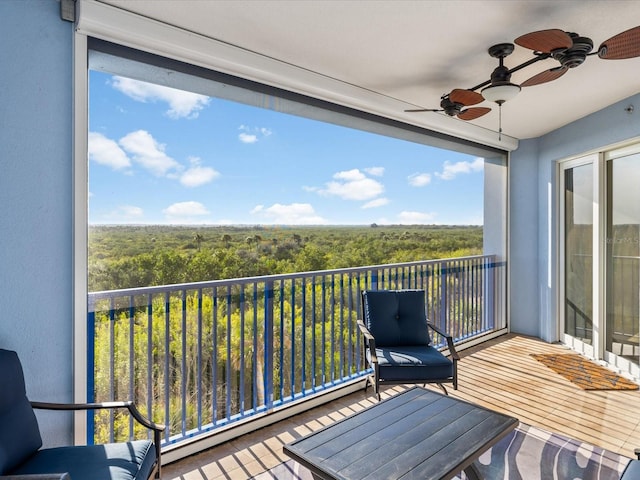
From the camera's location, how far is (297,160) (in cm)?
947

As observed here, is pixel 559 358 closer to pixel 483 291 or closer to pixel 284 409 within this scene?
pixel 483 291

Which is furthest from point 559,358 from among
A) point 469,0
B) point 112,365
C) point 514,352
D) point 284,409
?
point 112,365

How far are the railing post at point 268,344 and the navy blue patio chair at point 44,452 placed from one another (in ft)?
3.74

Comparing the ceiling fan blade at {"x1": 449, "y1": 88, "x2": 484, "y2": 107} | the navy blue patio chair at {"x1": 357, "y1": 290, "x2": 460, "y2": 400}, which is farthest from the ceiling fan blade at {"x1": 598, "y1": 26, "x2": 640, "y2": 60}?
the navy blue patio chair at {"x1": 357, "y1": 290, "x2": 460, "y2": 400}

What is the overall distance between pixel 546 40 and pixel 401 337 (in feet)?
7.82

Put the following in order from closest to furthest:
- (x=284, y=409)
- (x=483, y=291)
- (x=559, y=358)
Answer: (x=284, y=409) → (x=559, y=358) → (x=483, y=291)

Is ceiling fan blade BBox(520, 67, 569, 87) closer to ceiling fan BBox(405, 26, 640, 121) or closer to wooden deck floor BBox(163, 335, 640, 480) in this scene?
ceiling fan BBox(405, 26, 640, 121)

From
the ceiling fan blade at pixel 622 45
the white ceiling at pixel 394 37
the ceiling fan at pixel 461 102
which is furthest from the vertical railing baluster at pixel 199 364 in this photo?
the ceiling fan blade at pixel 622 45

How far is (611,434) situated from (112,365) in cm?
336

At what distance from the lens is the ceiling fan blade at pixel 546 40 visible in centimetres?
188

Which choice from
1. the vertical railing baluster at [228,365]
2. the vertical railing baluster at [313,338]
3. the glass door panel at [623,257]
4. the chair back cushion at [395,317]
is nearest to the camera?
the vertical railing baluster at [228,365]

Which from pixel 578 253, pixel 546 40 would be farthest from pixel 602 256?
pixel 546 40

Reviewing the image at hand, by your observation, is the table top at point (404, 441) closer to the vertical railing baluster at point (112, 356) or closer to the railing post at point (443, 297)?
the vertical railing baluster at point (112, 356)

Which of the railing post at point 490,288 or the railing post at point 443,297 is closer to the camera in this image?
the railing post at point 443,297
